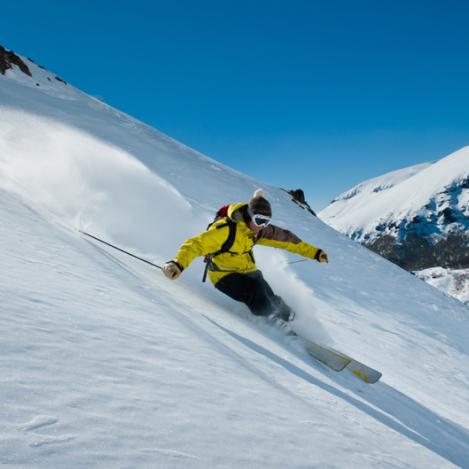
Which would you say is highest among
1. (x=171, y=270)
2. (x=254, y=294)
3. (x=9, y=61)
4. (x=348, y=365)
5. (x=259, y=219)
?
(x=9, y=61)

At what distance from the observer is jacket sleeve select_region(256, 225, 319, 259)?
21.8 feet

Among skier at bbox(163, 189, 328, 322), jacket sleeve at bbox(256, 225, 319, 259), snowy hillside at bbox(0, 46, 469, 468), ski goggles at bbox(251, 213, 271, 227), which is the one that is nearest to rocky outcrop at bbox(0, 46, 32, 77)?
snowy hillside at bbox(0, 46, 469, 468)

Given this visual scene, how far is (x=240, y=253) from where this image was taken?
616cm

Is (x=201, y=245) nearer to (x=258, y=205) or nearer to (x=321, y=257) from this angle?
(x=258, y=205)

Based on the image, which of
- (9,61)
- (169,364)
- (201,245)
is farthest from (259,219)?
(9,61)

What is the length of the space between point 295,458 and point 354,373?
3.21 metres

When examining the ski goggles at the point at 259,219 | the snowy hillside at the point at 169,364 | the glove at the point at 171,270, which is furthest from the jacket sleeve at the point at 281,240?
the glove at the point at 171,270

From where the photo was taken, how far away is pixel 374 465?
229 cm

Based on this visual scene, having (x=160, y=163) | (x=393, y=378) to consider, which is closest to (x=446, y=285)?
(x=160, y=163)

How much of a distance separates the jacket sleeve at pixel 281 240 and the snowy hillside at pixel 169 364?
3.13 feet

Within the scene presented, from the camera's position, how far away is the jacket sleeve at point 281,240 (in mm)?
6641

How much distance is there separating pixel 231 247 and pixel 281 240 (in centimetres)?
122

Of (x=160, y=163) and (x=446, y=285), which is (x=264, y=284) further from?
(x=446, y=285)

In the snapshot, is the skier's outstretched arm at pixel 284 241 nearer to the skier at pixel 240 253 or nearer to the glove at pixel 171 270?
the skier at pixel 240 253
